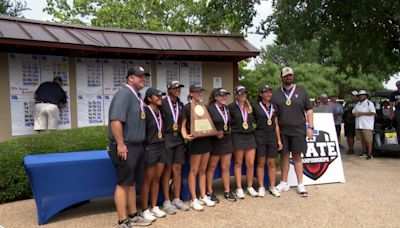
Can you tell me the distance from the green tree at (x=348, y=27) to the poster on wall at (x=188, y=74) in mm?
2639

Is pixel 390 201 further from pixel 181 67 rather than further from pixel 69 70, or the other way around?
pixel 69 70

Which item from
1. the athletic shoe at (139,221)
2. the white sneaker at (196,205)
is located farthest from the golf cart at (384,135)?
the athletic shoe at (139,221)

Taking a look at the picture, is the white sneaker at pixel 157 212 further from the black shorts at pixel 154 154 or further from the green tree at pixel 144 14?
the green tree at pixel 144 14

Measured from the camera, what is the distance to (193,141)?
5777mm

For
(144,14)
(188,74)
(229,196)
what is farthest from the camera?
(144,14)

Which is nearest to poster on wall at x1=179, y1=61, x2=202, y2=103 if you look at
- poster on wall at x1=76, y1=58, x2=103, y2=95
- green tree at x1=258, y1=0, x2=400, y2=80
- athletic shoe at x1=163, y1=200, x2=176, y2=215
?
poster on wall at x1=76, y1=58, x2=103, y2=95

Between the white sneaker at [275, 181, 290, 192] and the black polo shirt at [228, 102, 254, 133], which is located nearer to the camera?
the black polo shirt at [228, 102, 254, 133]

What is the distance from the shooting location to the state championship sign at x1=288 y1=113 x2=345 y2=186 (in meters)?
7.30

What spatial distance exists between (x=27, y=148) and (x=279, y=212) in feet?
12.9

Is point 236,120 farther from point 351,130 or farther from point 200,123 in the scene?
point 351,130

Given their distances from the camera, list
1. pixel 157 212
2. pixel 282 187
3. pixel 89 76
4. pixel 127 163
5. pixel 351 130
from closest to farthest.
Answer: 1. pixel 127 163
2. pixel 157 212
3. pixel 282 187
4. pixel 89 76
5. pixel 351 130

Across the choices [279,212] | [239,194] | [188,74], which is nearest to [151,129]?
[239,194]

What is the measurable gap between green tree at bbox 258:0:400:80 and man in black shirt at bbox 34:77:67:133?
5.81m

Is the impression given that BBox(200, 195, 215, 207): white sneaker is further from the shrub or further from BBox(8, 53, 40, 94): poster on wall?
BBox(8, 53, 40, 94): poster on wall
